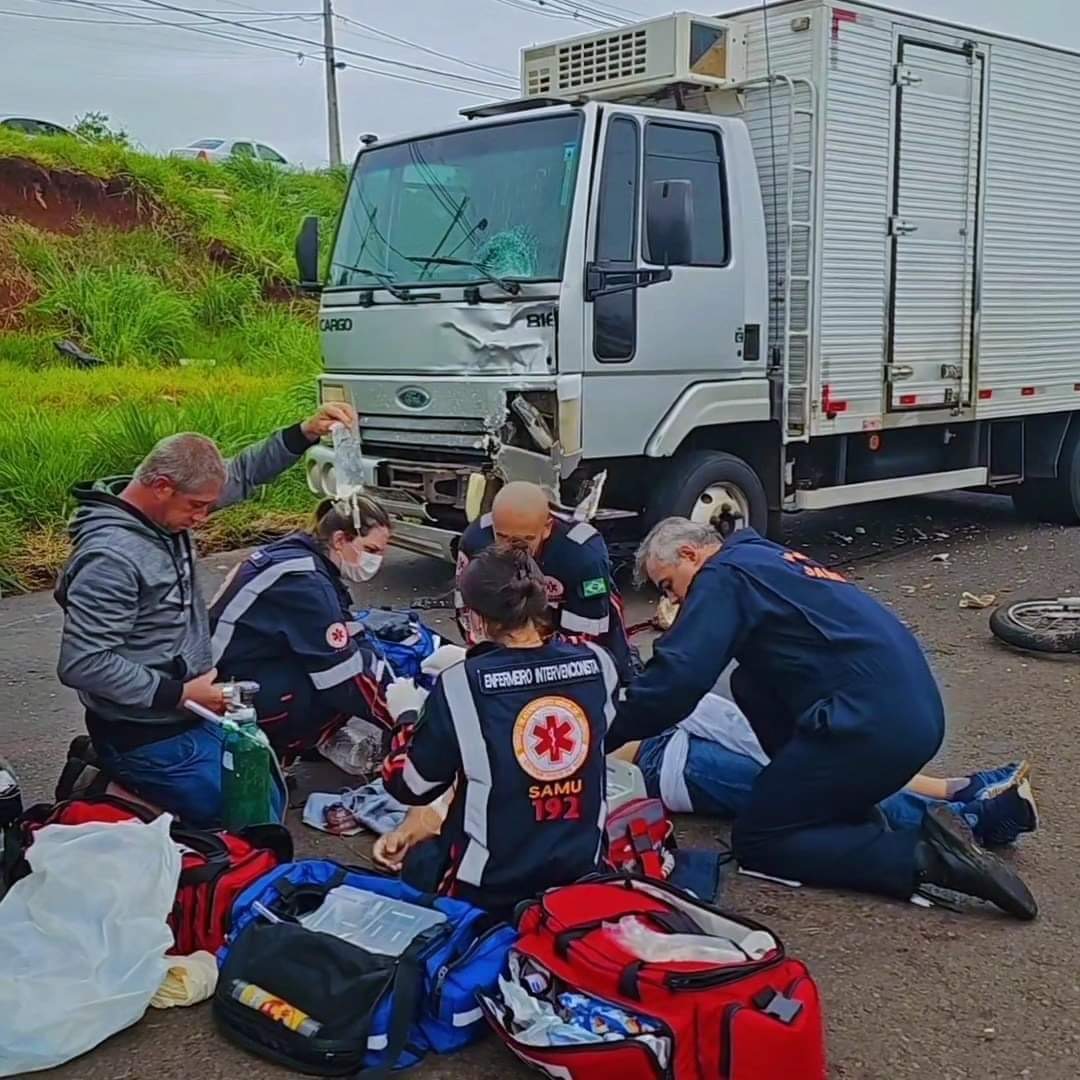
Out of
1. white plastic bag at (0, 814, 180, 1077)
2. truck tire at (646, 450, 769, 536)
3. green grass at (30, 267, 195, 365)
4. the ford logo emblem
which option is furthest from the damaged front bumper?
green grass at (30, 267, 195, 365)

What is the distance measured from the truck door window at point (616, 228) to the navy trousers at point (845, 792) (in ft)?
11.0

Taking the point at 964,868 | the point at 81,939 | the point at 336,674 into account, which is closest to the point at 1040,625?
the point at 964,868

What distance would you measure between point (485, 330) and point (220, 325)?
1395 cm

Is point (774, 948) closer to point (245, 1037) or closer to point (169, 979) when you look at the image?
point (245, 1037)

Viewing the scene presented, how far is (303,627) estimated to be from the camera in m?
4.48

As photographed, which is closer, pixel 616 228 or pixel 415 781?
pixel 415 781

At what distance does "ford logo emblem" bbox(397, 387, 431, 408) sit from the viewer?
7336 mm

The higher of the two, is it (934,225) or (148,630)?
(934,225)

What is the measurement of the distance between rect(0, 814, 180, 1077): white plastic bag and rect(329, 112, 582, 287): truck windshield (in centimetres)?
424

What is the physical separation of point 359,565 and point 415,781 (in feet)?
4.54

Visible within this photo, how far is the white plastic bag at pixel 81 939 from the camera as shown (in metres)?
3.06

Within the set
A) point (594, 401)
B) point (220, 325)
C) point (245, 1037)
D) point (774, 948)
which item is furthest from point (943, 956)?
point (220, 325)

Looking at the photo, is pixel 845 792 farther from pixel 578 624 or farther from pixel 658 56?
pixel 658 56

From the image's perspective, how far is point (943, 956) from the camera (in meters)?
3.63
